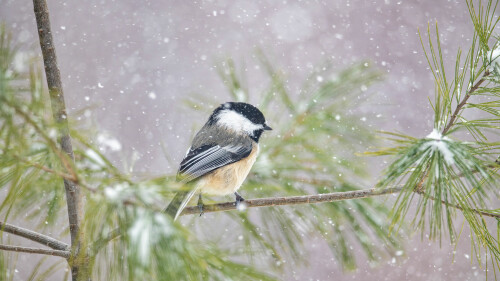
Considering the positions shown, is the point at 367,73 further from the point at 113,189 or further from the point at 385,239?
the point at 113,189

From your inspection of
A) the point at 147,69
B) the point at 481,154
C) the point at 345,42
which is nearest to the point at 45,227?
the point at 481,154

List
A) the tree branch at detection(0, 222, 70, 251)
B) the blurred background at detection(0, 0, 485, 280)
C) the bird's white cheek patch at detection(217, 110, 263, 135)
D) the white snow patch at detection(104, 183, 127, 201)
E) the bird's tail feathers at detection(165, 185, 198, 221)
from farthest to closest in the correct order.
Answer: the blurred background at detection(0, 0, 485, 280), the bird's white cheek patch at detection(217, 110, 263, 135), the bird's tail feathers at detection(165, 185, 198, 221), the tree branch at detection(0, 222, 70, 251), the white snow patch at detection(104, 183, 127, 201)

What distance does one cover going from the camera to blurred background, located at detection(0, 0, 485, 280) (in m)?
3.23

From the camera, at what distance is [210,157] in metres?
A: 1.33

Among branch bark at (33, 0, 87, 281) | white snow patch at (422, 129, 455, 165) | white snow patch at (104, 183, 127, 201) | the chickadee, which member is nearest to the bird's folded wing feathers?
the chickadee

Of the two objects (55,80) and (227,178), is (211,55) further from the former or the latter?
(55,80)

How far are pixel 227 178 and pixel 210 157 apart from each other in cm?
8

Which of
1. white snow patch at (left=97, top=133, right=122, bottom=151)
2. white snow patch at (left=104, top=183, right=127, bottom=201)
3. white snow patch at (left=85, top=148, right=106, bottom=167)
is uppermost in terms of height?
white snow patch at (left=97, top=133, right=122, bottom=151)

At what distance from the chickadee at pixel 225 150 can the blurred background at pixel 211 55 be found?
167 cm

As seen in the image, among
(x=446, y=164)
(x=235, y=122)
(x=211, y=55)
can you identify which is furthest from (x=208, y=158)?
(x=211, y=55)

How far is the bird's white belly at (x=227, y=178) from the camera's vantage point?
48.5 inches

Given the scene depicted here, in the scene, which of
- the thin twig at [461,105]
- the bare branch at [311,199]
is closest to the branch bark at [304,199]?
the bare branch at [311,199]

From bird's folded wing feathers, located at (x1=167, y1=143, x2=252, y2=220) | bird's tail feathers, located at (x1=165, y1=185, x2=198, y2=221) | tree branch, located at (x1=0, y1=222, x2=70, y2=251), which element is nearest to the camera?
tree branch, located at (x1=0, y1=222, x2=70, y2=251)

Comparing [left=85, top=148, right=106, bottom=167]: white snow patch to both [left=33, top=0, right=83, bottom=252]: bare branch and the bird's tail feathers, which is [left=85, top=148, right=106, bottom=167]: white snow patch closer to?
[left=33, top=0, right=83, bottom=252]: bare branch
